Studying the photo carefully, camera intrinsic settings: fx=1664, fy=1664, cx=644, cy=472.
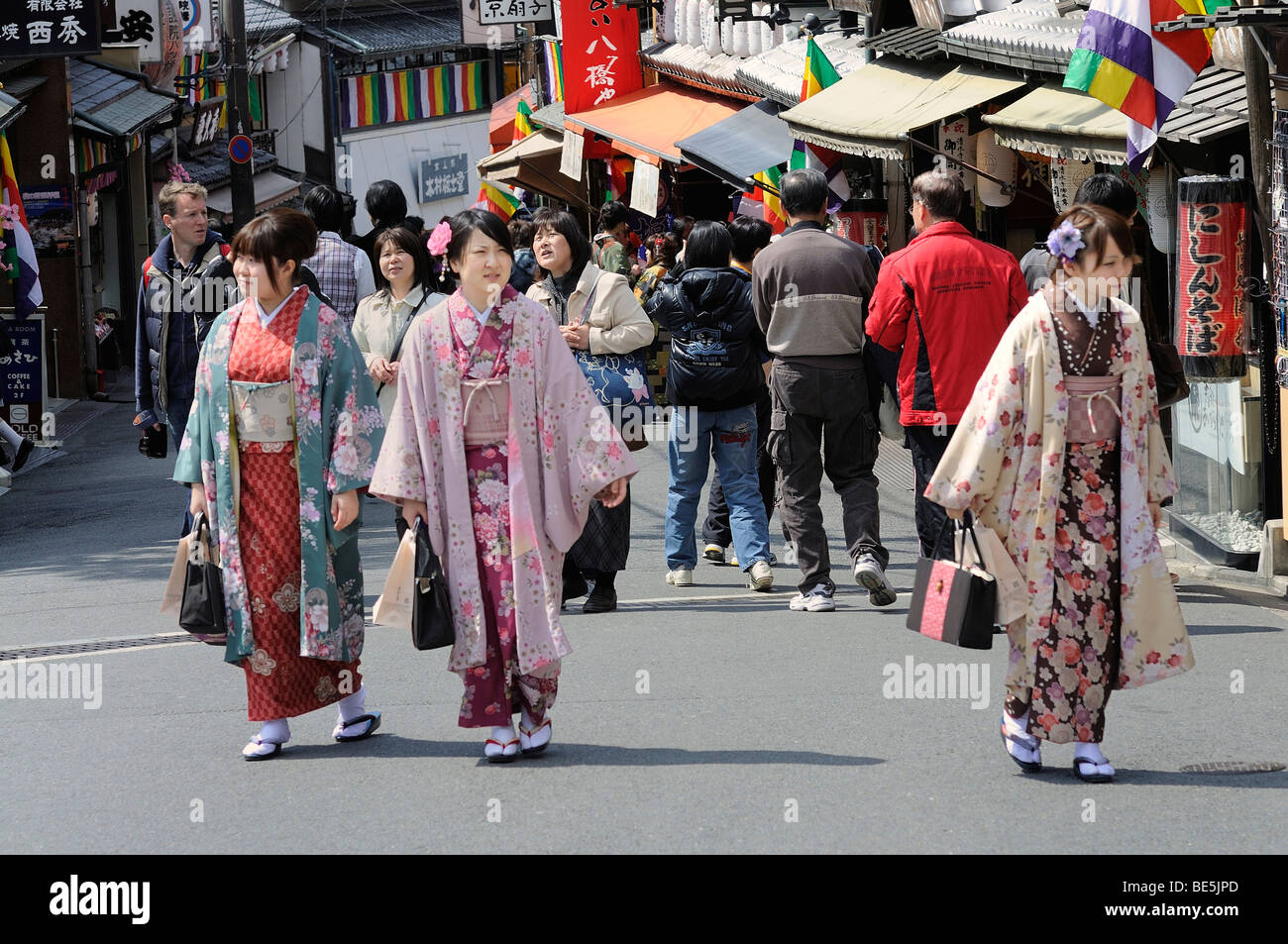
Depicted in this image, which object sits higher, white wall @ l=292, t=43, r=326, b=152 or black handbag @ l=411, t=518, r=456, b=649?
black handbag @ l=411, t=518, r=456, b=649

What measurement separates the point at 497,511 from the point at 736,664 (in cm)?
185

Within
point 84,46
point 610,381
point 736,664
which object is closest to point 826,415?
point 610,381

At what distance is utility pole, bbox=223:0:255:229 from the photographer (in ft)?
64.1

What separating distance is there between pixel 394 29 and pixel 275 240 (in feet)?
143

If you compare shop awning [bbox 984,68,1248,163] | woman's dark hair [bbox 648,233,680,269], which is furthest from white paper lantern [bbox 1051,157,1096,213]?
woman's dark hair [bbox 648,233,680,269]

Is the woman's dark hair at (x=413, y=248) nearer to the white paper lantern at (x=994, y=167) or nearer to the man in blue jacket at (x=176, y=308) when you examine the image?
the man in blue jacket at (x=176, y=308)

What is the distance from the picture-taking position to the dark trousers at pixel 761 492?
379 inches

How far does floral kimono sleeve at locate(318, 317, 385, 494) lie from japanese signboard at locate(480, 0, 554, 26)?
21.6 m

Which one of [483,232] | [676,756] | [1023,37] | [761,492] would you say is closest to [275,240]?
[483,232]

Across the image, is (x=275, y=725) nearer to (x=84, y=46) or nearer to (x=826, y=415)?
(x=826, y=415)

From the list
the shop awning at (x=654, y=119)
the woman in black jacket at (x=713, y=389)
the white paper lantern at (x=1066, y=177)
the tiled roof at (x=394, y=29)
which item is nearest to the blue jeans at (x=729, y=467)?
the woman in black jacket at (x=713, y=389)

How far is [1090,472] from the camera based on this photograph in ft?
17.6

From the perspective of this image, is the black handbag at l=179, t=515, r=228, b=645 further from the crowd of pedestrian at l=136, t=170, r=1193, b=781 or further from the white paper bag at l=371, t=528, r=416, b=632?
the white paper bag at l=371, t=528, r=416, b=632

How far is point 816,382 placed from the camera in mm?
8258
